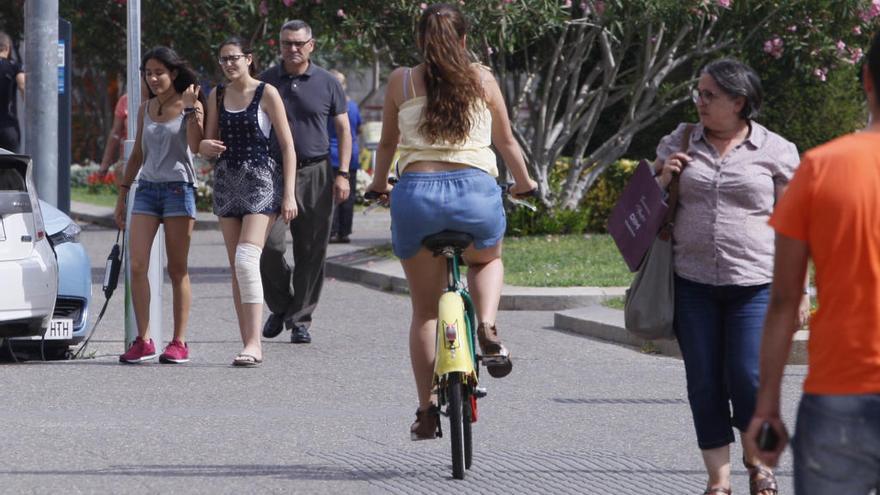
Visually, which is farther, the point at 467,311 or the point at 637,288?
the point at 467,311

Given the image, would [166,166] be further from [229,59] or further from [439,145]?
[439,145]

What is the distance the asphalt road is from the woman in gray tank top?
1.86ft

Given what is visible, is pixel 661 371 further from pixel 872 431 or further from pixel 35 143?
pixel 872 431

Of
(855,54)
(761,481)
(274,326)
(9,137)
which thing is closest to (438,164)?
(761,481)

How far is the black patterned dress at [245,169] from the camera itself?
9133 millimetres

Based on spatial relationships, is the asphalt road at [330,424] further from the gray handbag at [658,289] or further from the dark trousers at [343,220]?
the dark trousers at [343,220]

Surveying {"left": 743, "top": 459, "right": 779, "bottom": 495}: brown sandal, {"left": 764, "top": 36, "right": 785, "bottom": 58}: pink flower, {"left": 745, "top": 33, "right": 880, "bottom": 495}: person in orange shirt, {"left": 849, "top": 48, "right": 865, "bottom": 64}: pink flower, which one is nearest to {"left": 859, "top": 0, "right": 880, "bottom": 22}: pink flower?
{"left": 849, "top": 48, "right": 865, "bottom": 64}: pink flower

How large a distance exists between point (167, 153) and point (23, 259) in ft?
3.12

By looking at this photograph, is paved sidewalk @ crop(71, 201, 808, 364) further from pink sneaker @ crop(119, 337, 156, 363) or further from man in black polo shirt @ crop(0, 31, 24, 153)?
man in black polo shirt @ crop(0, 31, 24, 153)

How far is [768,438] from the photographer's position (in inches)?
136

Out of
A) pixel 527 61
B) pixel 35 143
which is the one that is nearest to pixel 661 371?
pixel 35 143

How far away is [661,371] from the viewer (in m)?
9.53

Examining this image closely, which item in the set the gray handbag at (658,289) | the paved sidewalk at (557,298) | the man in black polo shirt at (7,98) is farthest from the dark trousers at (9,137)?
the gray handbag at (658,289)

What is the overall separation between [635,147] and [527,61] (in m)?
4.71
